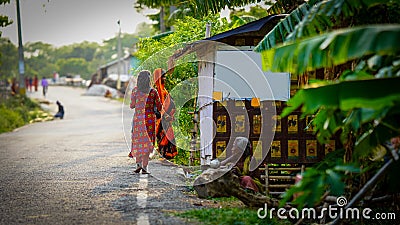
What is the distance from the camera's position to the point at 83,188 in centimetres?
1097

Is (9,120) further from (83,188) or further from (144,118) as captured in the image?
(83,188)

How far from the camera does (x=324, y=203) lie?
28.8 feet

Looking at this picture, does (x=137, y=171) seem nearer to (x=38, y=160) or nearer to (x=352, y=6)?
(x=38, y=160)

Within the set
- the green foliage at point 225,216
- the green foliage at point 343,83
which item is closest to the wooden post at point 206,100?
the green foliage at point 225,216

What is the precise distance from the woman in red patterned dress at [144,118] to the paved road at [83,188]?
1.55 ft

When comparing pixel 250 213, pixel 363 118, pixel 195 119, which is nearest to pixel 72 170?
pixel 195 119

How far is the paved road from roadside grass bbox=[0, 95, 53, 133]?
10433 millimetres

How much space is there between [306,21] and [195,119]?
536cm

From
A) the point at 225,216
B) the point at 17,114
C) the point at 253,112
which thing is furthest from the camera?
the point at 17,114

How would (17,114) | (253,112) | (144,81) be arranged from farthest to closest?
(17,114) → (144,81) → (253,112)

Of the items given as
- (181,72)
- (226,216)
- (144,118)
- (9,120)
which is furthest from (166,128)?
(9,120)

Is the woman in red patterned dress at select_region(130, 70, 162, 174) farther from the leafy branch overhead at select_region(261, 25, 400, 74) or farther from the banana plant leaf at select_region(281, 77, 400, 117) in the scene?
the banana plant leaf at select_region(281, 77, 400, 117)

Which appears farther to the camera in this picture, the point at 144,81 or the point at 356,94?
the point at 144,81

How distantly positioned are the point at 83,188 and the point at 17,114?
2281 cm
